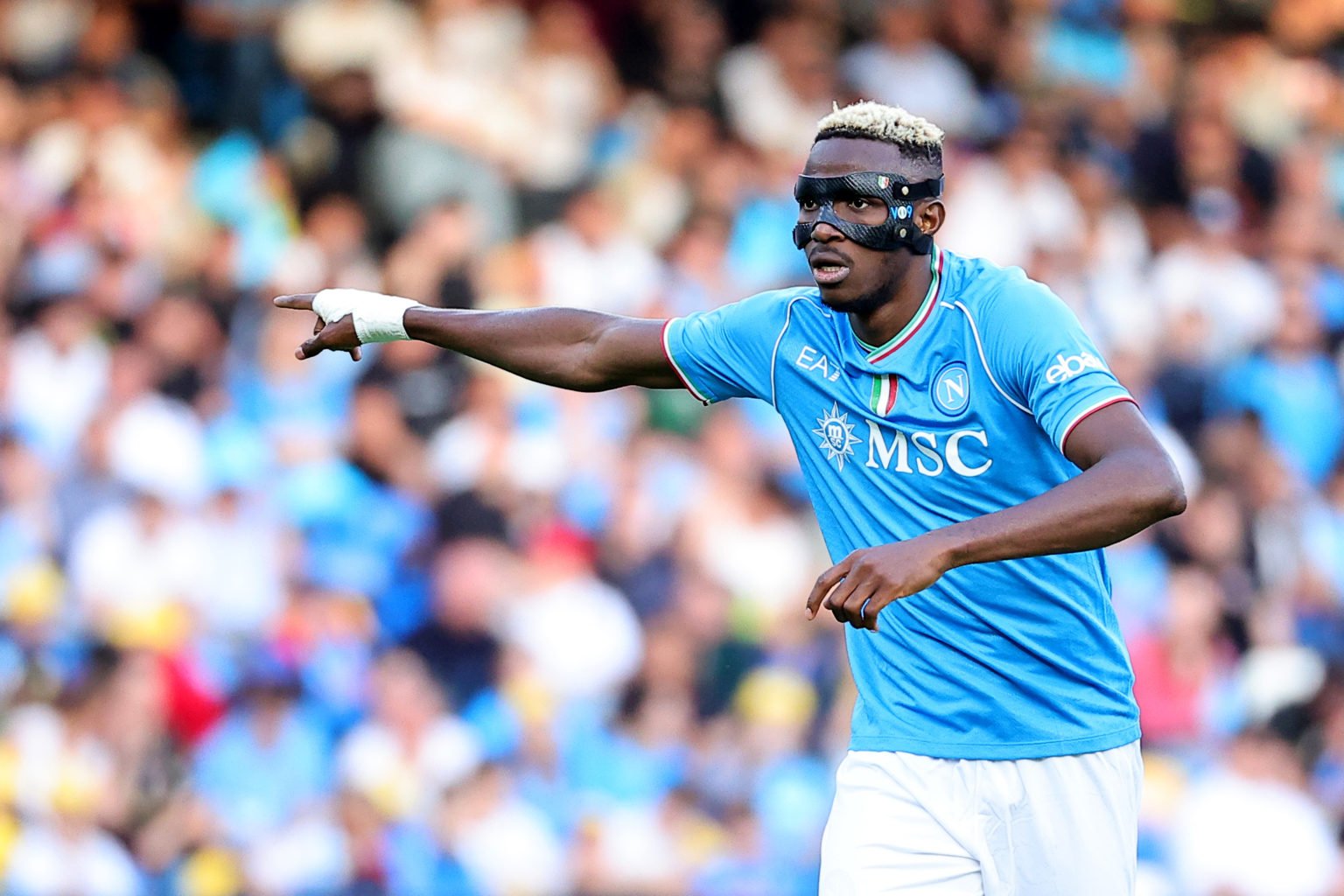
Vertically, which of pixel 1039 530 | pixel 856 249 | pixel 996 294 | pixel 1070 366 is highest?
pixel 856 249

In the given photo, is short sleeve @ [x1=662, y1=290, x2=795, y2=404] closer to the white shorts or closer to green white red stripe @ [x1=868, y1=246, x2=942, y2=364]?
green white red stripe @ [x1=868, y1=246, x2=942, y2=364]

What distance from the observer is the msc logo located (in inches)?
177

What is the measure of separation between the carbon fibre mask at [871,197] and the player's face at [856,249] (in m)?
0.01

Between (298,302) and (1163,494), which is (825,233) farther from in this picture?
(298,302)

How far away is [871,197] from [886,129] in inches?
8.1

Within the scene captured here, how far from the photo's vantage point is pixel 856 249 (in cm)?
459

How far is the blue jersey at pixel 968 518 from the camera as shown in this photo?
4.48 metres

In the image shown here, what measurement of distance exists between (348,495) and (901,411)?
18.7ft

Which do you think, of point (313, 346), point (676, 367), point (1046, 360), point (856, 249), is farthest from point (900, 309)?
point (313, 346)

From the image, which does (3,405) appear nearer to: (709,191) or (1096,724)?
(709,191)

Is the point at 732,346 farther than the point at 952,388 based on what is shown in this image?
Yes

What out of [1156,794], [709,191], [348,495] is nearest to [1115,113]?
[709,191]

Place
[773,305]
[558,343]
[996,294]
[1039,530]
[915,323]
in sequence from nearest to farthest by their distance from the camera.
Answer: [1039,530] < [996,294] < [915,323] < [773,305] < [558,343]

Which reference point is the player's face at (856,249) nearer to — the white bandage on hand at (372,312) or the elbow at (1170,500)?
the elbow at (1170,500)
